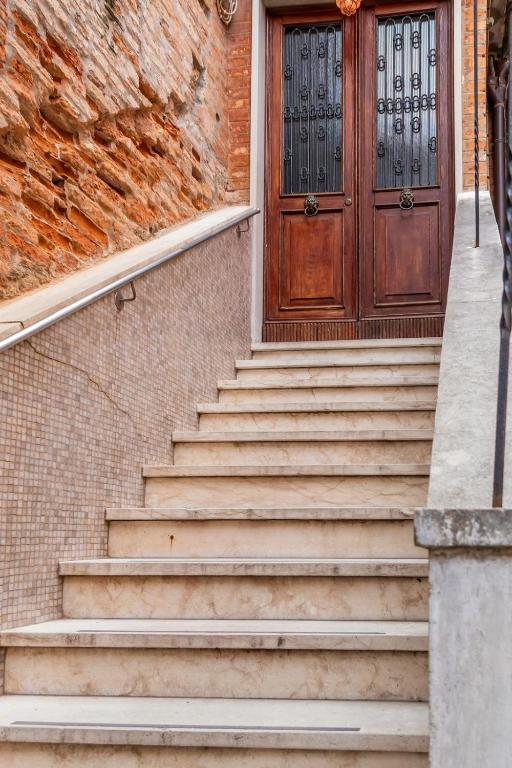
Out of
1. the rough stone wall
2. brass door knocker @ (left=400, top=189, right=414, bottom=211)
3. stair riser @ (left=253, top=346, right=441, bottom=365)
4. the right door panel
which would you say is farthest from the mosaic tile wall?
brass door knocker @ (left=400, top=189, right=414, bottom=211)

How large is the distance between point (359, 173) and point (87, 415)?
329 centimetres

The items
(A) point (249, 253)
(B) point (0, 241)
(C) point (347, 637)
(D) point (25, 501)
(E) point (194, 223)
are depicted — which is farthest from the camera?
(A) point (249, 253)

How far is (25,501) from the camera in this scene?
235 centimetres

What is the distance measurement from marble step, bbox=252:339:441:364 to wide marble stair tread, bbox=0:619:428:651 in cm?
216

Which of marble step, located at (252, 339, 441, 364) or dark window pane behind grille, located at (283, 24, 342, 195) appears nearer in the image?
marble step, located at (252, 339, 441, 364)

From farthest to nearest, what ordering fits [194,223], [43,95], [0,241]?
[194,223] → [43,95] → [0,241]

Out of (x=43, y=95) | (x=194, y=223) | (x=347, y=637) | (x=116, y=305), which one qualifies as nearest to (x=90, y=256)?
(x=116, y=305)

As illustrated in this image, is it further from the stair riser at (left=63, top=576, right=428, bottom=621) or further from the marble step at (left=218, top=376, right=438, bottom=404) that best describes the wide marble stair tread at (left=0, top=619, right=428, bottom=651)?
the marble step at (left=218, top=376, right=438, bottom=404)

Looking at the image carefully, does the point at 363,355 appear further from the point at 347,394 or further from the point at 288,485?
the point at 288,485

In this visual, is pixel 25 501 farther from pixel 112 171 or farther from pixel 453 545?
pixel 112 171

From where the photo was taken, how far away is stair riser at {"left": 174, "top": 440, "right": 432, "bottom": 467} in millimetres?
3275

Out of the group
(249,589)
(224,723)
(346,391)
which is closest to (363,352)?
(346,391)

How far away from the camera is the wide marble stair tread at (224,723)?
1803 mm

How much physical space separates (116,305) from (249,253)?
227 cm
